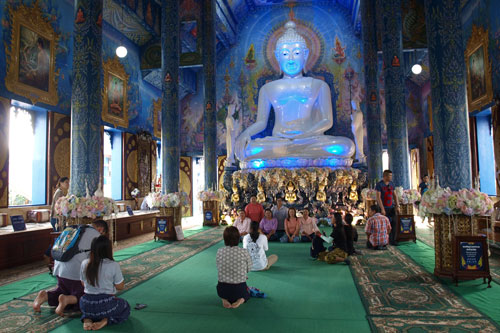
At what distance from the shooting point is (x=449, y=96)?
15.0 ft

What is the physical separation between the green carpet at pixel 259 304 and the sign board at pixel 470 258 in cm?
114

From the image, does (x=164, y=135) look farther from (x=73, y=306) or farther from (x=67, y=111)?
(x=73, y=306)

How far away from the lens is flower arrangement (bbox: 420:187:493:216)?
13.7 ft

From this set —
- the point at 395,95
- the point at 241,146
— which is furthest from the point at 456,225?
the point at 241,146

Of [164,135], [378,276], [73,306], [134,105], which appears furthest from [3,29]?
[378,276]

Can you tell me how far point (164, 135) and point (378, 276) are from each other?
573cm

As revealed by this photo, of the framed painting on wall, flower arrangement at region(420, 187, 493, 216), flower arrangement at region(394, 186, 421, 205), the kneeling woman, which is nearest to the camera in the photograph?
the kneeling woman

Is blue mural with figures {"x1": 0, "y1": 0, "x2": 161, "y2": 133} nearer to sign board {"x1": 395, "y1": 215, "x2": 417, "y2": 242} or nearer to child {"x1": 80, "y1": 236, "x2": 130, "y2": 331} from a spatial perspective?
child {"x1": 80, "y1": 236, "x2": 130, "y2": 331}

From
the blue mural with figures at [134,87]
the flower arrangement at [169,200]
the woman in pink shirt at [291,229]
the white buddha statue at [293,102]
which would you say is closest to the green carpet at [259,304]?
the woman in pink shirt at [291,229]

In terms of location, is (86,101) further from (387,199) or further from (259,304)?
(387,199)

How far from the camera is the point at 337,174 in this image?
36.3 feet

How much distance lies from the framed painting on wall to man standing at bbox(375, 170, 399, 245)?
14.0 feet

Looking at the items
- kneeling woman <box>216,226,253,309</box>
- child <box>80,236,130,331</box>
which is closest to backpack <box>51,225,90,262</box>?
child <box>80,236,130,331</box>

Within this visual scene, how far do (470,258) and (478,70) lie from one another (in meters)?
7.16
